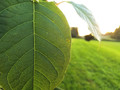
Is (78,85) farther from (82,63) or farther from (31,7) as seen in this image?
(31,7)

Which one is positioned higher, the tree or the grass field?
the tree

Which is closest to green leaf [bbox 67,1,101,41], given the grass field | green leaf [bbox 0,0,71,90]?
green leaf [bbox 0,0,71,90]

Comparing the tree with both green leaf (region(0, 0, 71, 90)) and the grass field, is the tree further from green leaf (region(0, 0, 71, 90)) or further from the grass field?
the grass field

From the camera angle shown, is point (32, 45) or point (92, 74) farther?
point (92, 74)

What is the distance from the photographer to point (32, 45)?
9.5 inches

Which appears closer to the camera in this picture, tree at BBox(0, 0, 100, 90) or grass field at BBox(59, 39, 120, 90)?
tree at BBox(0, 0, 100, 90)

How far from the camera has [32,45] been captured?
0.24 meters

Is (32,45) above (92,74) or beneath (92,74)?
above

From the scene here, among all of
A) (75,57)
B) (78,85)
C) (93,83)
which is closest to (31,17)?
(78,85)

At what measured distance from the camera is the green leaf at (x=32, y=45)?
232 millimetres

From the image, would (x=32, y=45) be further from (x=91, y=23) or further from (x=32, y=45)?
(x=91, y=23)

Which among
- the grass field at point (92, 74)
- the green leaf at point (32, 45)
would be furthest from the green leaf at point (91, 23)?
the grass field at point (92, 74)

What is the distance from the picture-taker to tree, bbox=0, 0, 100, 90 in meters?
0.23

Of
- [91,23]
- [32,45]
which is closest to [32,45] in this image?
[32,45]
